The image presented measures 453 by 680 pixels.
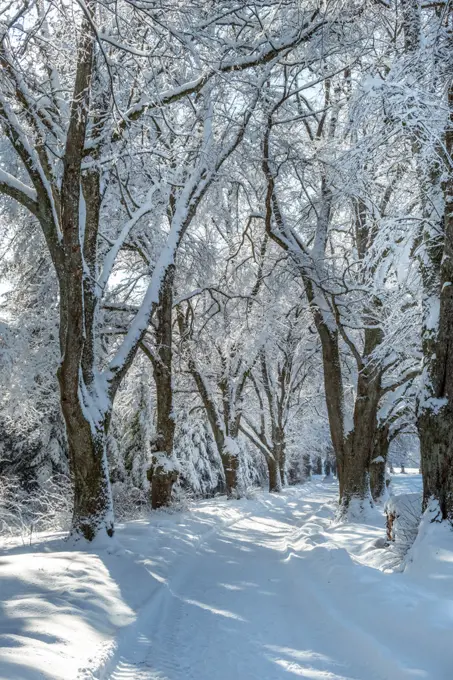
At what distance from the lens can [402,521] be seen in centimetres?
751

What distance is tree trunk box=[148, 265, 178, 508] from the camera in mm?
11195

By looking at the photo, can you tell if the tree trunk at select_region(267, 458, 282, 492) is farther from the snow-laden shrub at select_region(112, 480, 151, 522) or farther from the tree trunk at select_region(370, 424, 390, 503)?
the snow-laden shrub at select_region(112, 480, 151, 522)

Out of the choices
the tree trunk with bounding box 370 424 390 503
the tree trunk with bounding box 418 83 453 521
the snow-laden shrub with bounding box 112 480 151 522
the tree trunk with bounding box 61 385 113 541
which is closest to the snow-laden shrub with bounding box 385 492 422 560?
the tree trunk with bounding box 418 83 453 521

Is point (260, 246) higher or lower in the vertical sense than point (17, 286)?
higher

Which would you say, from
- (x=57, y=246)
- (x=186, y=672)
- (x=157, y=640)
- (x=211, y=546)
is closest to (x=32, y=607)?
(x=157, y=640)

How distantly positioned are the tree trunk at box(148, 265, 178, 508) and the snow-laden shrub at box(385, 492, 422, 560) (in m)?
5.21

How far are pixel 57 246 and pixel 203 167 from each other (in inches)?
147

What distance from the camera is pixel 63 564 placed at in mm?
5484

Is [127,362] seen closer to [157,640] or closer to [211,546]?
[211,546]

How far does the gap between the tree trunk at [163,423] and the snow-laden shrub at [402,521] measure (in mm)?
5213

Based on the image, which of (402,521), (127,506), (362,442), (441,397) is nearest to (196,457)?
(127,506)

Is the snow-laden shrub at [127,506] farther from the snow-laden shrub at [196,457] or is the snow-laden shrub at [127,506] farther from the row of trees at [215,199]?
the snow-laden shrub at [196,457]

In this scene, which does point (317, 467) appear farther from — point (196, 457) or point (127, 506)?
point (127, 506)

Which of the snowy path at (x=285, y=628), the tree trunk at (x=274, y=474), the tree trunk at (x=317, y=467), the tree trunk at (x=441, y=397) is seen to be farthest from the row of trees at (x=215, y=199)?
the tree trunk at (x=317, y=467)
